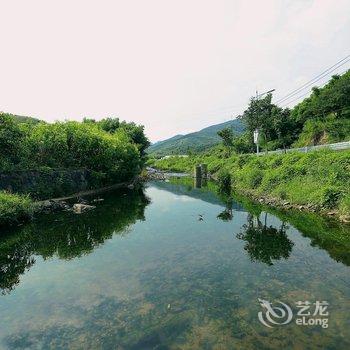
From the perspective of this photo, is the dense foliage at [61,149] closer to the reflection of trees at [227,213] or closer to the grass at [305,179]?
the grass at [305,179]

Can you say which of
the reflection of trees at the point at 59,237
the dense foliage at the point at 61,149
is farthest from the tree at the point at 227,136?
the reflection of trees at the point at 59,237

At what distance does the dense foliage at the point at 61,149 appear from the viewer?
111ft

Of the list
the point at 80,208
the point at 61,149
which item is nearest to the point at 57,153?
the point at 61,149

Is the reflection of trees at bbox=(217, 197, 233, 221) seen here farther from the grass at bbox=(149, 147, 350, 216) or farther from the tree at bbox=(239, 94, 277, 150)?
the tree at bbox=(239, 94, 277, 150)

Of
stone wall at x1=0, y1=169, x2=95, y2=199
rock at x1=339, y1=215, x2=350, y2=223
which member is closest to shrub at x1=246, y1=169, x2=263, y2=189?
rock at x1=339, y1=215, x2=350, y2=223

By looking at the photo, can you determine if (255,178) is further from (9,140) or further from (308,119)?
(308,119)

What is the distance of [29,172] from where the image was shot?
36.2 m

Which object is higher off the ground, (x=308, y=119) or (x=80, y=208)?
(x=308, y=119)

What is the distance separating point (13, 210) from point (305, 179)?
27231 mm

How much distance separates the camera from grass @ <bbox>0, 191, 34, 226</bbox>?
969 inches

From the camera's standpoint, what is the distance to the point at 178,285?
14.3 meters
